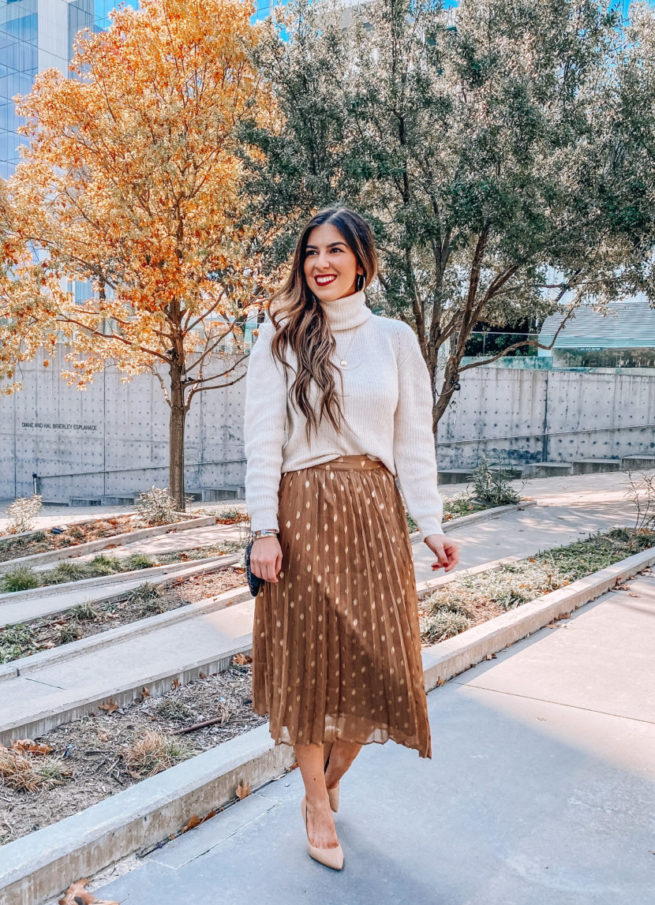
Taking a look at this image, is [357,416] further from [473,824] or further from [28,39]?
[28,39]

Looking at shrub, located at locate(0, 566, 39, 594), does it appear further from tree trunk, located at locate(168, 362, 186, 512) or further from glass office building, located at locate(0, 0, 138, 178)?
glass office building, located at locate(0, 0, 138, 178)

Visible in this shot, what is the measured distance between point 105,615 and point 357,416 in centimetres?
382

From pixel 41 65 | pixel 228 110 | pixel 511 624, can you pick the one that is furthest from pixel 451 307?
pixel 41 65

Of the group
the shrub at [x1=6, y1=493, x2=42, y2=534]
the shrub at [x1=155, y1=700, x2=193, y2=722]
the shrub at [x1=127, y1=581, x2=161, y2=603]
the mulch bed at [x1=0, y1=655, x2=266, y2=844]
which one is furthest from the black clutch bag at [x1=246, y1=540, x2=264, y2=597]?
the shrub at [x1=6, y1=493, x2=42, y2=534]

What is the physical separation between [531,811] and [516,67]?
919cm

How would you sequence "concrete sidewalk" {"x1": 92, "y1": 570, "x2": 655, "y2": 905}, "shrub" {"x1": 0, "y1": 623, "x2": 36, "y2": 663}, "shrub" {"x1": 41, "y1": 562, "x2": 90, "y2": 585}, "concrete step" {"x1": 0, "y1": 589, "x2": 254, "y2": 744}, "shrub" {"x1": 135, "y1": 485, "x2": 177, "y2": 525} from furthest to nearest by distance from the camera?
"shrub" {"x1": 135, "y1": 485, "x2": 177, "y2": 525}
"shrub" {"x1": 41, "y1": 562, "x2": 90, "y2": 585}
"shrub" {"x1": 0, "y1": 623, "x2": 36, "y2": 663}
"concrete step" {"x1": 0, "y1": 589, "x2": 254, "y2": 744}
"concrete sidewalk" {"x1": 92, "y1": 570, "x2": 655, "y2": 905}

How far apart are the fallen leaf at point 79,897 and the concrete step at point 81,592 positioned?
3.36 meters

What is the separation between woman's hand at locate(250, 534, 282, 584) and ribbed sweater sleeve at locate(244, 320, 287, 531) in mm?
44

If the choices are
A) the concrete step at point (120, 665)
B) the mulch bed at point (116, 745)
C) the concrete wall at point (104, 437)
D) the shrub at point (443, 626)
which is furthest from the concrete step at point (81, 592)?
the concrete wall at point (104, 437)

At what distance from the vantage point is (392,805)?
3.13 meters

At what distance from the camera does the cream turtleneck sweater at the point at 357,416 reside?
2.69 meters

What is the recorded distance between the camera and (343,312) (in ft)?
9.26

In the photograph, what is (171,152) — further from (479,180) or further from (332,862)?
(332,862)

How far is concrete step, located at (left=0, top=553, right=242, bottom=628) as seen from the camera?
6.05 meters
